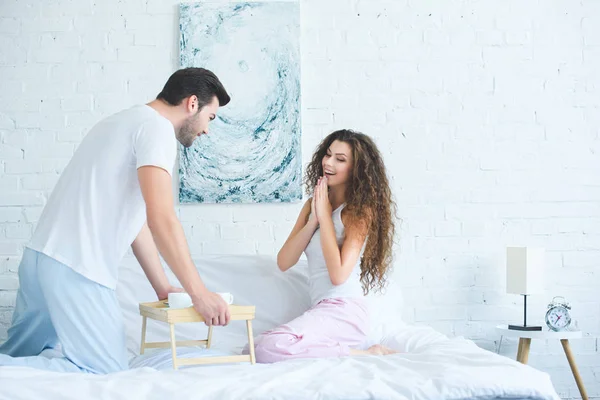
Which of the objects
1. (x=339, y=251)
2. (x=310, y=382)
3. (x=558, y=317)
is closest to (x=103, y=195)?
(x=310, y=382)

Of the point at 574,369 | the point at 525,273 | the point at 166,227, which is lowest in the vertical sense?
the point at 574,369

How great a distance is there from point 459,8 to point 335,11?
0.67 m

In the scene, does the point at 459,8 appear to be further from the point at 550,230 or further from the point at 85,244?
the point at 85,244

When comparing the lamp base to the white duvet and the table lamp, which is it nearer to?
the table lamp

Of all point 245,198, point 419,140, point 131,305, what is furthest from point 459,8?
point 131,305

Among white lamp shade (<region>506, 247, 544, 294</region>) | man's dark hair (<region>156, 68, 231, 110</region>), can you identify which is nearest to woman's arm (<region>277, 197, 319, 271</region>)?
man's dark hair (<region>156, 68, 231, 110</region>)

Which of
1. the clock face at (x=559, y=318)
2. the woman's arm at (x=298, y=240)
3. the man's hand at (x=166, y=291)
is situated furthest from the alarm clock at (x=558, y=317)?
the man's hand at (x=166, y=291)

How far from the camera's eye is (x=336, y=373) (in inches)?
79.0

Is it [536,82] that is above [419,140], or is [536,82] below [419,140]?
above

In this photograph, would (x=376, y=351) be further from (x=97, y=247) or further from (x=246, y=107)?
(x=246, y=107)

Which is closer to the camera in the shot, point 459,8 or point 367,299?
point 367,299

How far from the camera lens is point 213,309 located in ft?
6.86

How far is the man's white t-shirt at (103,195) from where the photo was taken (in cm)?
219

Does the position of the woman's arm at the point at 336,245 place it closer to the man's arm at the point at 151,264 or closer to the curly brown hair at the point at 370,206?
the curly brown hair at the point at 370,206
